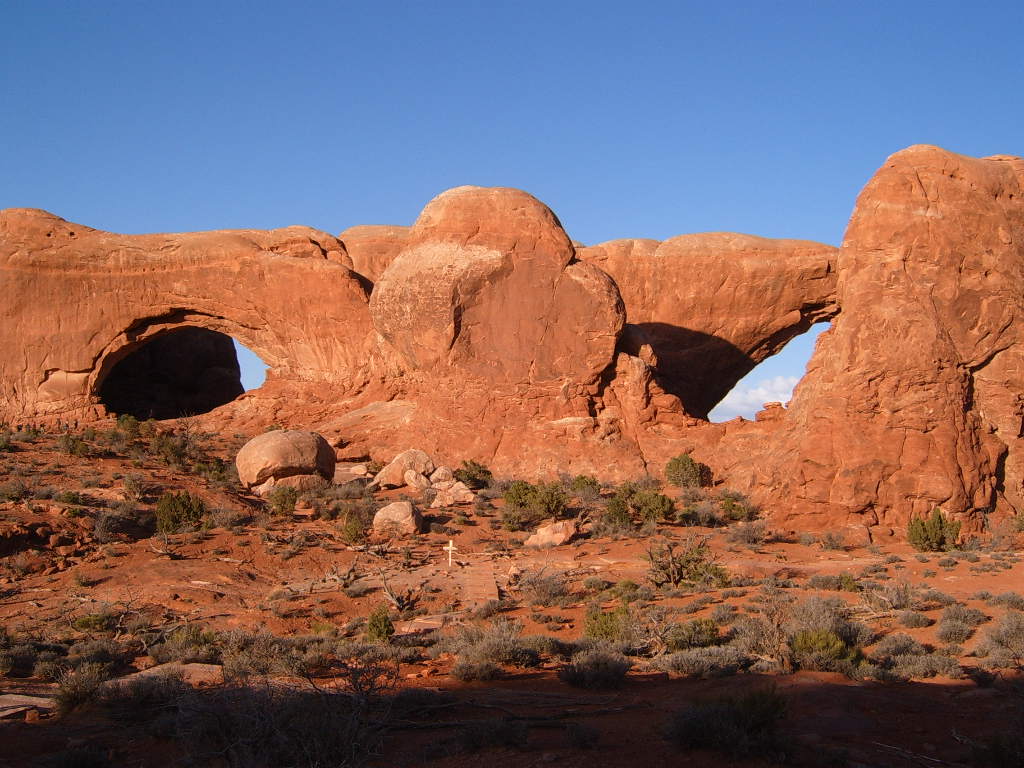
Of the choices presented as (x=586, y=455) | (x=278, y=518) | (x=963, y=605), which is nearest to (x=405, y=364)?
(x=586, y=455)

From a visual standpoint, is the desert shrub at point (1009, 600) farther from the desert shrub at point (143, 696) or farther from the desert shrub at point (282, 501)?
the desert shrub at point (282, 501)

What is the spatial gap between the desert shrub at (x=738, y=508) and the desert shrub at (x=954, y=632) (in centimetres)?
840

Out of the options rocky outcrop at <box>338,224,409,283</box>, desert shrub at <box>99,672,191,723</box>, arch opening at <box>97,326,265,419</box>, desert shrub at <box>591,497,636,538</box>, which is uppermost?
rocky outcrop at <box>338,224,409,283</box>

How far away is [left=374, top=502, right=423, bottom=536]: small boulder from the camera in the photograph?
701 inches

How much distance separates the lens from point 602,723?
7309mm

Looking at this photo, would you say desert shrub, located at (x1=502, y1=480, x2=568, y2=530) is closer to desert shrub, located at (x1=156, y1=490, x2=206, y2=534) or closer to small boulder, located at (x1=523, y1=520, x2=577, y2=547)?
small boulder, located at (x1=523, y1=520, x2=577, y2=547)

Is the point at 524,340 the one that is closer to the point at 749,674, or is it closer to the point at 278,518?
the point at 278,518

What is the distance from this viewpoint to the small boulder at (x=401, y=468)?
21.4 m

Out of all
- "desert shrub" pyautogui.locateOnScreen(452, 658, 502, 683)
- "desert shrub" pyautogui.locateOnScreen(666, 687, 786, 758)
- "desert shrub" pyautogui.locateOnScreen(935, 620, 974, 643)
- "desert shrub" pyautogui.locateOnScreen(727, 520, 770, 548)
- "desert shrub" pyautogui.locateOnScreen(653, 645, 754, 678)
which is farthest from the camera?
"desert shrub" pyautogui.locateOnScreen(727, 520, 770, 548)

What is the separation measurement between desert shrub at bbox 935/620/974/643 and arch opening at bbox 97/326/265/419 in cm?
2611

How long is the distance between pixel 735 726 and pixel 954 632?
535cm

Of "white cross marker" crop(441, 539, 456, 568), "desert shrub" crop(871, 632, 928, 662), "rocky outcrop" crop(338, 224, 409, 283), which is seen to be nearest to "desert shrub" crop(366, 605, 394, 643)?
"white cross marker" crop(441, 539, 456, 568)

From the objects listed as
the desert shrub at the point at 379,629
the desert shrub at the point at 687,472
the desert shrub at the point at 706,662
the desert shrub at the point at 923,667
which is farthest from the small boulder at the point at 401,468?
the desert shrub at the point at 923,667

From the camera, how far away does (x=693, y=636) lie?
34.4ft
